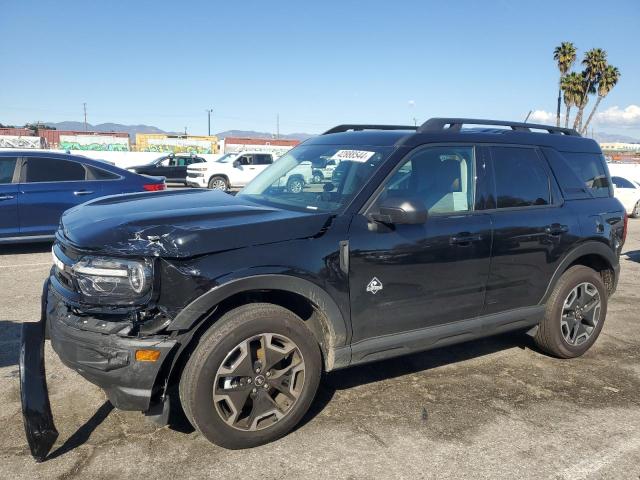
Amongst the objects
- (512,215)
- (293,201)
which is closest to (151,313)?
(293,201)

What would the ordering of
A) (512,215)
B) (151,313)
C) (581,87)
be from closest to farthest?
(151,313)
(512,215)
(581,87)

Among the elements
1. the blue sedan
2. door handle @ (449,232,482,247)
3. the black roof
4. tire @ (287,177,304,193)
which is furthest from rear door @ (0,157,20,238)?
door handle @ (449,232,482,247)

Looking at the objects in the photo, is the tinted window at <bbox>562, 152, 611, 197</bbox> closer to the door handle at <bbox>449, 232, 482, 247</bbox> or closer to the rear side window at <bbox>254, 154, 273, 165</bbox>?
the door handle at <bbox>449, 232, 482, 247</bbox>

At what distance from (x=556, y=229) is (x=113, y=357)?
3394mm

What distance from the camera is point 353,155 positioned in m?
3.88

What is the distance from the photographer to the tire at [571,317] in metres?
4.48

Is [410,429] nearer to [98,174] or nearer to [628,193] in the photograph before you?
[98,174]

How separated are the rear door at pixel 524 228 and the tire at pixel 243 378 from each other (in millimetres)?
1601

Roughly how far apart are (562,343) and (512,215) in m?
1.34

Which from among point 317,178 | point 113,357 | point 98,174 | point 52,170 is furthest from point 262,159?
point 113,357

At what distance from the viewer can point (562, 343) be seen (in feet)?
15.1

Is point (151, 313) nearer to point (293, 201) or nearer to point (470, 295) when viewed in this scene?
point (293, 201)

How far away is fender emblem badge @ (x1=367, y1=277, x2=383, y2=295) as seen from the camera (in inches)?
133

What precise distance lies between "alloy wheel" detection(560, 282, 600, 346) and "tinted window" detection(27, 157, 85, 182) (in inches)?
283
